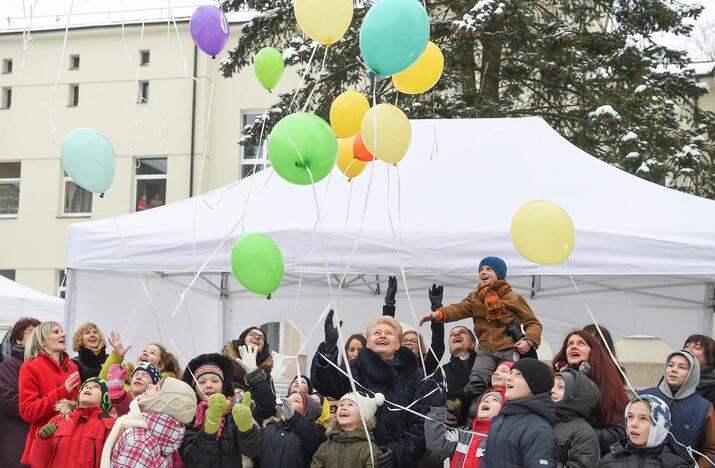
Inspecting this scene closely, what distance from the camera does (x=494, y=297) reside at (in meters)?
5.61

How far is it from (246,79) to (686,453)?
16.1m

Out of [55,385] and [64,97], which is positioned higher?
[64,97]

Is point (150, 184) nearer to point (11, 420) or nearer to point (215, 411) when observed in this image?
point (11, 420)

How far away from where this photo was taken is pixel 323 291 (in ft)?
25.8

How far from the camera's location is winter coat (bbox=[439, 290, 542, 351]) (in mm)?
5570

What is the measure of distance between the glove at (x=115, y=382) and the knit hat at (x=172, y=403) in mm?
696

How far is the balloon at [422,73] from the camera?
235 inches

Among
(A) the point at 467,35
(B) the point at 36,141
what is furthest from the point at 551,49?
(B) the point at 36,141

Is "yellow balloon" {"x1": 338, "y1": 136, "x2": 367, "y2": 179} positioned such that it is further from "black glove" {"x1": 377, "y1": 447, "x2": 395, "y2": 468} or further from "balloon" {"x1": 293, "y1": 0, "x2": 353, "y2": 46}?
"black glove" {"x1": 377, "y1": 447, "x2": 395, "y2": 468}

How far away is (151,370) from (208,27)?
2.31 m

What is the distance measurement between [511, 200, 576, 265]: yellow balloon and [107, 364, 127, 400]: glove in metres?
2.53

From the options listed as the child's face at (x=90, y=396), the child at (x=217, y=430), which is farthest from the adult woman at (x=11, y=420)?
the child at (x=217, y=430)

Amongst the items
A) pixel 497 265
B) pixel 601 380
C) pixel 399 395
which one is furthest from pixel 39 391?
pixel 601 380

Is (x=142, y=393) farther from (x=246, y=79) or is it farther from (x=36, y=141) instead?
(x=36, y=141)
